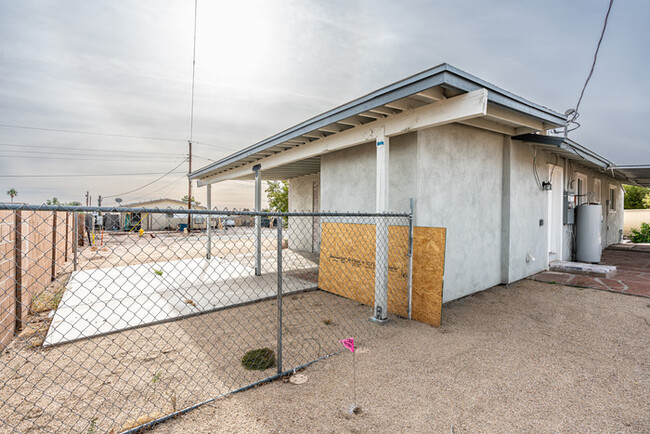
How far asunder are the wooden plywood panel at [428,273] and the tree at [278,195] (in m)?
13.9

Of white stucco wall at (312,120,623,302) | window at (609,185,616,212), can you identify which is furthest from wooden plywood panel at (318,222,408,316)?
window at (609,185,616,212)

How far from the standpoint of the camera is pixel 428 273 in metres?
3.83

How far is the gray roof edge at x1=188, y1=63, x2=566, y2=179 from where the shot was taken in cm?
288

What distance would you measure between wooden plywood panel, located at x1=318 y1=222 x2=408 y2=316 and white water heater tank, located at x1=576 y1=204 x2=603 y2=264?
23.1ft

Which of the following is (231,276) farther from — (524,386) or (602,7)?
(602,7)

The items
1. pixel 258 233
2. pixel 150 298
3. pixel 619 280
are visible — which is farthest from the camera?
pixel 258 233

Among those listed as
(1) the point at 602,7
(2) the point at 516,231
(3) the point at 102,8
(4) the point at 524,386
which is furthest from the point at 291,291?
(3) the point at 102,8

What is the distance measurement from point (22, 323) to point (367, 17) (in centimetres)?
829

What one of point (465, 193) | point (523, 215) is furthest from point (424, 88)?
point (523, 215)

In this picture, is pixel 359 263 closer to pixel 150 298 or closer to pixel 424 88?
pixel 424 88

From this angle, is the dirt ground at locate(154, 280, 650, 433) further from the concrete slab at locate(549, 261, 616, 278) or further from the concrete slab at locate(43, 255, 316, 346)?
the concrete slab at locate(549, 261, 616, 278)

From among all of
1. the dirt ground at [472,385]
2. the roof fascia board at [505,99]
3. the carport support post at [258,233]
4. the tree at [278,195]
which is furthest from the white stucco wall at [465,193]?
the tree at [278,195]

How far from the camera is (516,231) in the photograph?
587 cm

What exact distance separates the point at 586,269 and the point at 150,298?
30.7 ft
